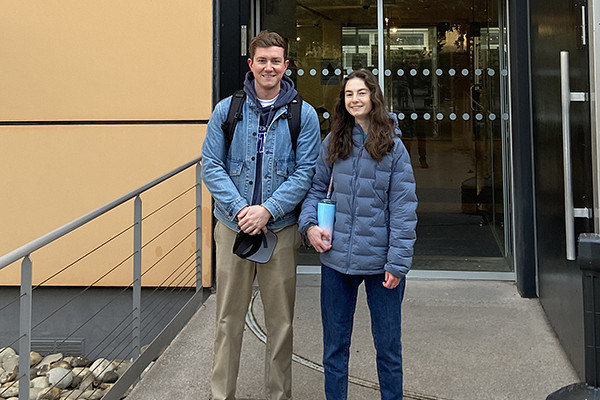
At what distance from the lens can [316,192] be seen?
265 cm

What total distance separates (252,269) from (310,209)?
0.44 metres

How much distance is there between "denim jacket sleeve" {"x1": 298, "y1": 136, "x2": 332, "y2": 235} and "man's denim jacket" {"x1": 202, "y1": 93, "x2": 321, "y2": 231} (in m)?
0.05

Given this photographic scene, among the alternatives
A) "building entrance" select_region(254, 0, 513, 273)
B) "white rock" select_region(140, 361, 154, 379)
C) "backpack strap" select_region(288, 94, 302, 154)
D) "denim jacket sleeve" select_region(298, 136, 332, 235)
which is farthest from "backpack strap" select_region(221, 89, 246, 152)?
"building entrance" select_region(254, 0, 513, 273)

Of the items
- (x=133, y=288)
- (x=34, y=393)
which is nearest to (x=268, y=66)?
(x=133, y=288)

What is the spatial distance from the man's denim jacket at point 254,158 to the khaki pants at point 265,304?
5.4 inches

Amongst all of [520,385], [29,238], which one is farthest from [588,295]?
[29,238]

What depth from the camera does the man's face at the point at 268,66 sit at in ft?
8.52

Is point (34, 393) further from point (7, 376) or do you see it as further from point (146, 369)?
point (146, 369)

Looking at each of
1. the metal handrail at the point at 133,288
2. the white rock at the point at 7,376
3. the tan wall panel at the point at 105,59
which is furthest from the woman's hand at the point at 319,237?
the white rock at the point at 7,376

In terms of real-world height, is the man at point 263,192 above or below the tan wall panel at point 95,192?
above

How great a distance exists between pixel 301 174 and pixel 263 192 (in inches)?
7.9

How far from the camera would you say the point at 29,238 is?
16.6 ft

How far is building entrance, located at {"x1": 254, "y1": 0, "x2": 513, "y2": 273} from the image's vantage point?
17.4 feet

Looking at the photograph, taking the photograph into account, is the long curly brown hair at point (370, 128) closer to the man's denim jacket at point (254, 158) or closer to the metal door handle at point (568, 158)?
the man's denim jacket at point (254, 158)
